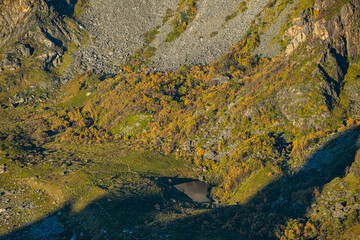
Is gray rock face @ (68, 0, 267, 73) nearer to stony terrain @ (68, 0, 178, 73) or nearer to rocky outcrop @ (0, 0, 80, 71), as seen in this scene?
stony terrain @ (68, 0, 178, 73)

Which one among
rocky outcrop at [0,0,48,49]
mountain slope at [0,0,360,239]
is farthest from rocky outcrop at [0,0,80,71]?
mountain slope at [0,0,360,239]

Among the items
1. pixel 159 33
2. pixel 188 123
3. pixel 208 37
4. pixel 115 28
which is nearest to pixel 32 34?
pixel 115 28

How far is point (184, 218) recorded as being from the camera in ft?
134

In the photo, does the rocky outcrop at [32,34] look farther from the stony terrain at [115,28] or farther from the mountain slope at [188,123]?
the stony terrain at [115,28]

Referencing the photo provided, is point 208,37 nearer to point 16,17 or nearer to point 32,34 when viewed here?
point 32,34

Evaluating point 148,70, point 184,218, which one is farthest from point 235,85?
point 184,218

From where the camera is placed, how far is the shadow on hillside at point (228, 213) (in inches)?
1380

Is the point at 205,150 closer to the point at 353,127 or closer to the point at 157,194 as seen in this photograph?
the point at 157,194

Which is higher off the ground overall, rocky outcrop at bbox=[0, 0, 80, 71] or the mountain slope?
rocky outcrop at bbox=[0, 0, 80, 71]

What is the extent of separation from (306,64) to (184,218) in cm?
4799

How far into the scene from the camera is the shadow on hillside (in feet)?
115

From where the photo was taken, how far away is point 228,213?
40.4m

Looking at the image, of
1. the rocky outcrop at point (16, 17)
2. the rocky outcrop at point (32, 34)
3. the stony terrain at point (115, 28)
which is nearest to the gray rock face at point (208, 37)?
the stony terrain at point (115, 28)

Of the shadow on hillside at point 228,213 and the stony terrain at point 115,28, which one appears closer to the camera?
the shadow on hillside at point 228,213
